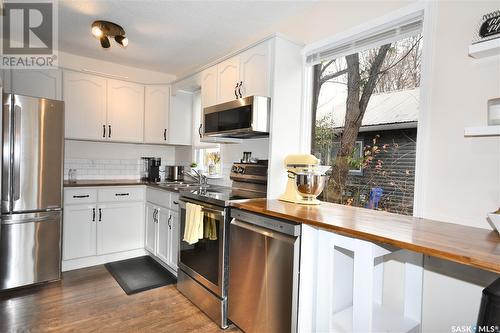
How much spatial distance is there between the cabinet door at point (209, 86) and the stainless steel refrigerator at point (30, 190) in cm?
138

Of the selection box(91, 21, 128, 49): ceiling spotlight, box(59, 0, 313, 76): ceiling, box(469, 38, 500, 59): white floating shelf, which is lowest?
box(469, 38, 500, 59): white floating shelf

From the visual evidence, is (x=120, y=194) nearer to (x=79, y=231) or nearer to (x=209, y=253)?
(x=79, y=231)

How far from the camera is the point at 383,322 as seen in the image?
1.61 meters

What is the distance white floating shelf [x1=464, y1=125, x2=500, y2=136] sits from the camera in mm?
1280

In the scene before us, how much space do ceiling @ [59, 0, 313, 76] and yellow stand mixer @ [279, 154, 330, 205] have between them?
4.33 ft

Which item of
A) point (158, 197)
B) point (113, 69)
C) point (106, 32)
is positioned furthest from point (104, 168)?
point (106, 32)

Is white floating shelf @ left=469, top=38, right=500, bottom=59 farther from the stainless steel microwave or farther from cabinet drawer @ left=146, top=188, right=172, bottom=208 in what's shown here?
cabinet drawer @ left=146, top=188, right=172, bottom=208

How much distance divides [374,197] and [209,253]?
1.33m

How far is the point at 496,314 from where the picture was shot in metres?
0.96

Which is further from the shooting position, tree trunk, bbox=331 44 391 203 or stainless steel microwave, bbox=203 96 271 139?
stainless steel microwave, bbox=203 96 271 139

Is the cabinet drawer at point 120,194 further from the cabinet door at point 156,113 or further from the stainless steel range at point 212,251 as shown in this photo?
the stainless steel range at point 212,251

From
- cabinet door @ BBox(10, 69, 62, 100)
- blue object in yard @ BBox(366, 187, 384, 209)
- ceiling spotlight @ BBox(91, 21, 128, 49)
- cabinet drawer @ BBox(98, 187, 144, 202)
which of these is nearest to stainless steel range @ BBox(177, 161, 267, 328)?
blue object in yard @ BBox(366, 187, 384, 209)

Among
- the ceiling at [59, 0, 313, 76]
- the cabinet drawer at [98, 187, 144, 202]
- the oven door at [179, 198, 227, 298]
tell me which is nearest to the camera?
Answer: the oven door at [179, 198, 227, 298]

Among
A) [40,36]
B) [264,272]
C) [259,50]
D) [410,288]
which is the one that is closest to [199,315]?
[264,272]
